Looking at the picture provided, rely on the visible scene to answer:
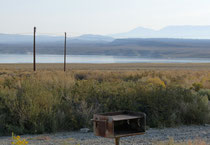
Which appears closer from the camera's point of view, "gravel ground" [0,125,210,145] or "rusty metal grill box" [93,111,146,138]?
"rusty metal grill box" [93,111,146,138]

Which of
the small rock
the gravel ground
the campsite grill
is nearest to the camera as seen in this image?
the campsite grill

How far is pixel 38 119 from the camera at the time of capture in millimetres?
11750

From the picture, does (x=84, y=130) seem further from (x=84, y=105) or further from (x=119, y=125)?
(x=119, y=125)

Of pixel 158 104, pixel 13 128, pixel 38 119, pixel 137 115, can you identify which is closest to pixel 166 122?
pixel 158 104

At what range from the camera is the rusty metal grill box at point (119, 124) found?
6293 millimetres

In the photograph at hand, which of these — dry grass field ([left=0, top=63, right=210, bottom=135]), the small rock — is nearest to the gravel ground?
the small rock

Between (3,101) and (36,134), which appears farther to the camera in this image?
(3,101)

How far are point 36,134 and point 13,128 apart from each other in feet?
2.50

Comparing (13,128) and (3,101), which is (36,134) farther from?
(3,101)

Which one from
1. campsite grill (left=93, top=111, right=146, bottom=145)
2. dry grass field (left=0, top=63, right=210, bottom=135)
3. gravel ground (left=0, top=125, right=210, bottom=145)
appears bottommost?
gravel ground (left=0, top=125, right=210, bottom=145)

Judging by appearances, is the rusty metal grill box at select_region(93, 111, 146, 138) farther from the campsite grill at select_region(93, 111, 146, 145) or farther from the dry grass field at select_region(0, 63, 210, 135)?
the dry grass field at select_region(0, 63, 210, 135)

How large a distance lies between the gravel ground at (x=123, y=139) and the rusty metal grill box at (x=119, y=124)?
2.58 meters

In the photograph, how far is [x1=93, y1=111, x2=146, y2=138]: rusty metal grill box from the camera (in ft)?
20.6

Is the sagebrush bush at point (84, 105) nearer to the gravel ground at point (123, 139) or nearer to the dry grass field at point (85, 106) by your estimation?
the dry grass field at point (85, 106)
